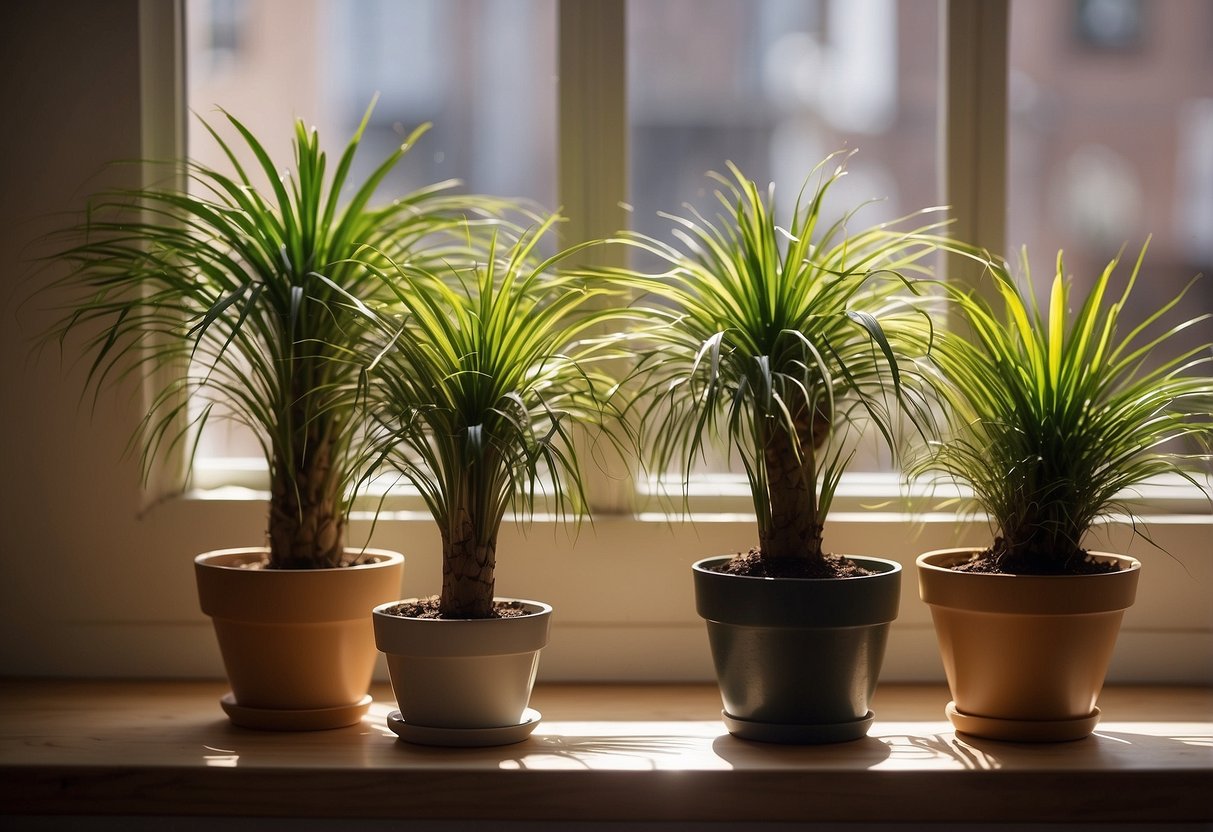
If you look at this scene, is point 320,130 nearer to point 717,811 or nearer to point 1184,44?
point 717,811

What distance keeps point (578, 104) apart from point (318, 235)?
1.96 ft

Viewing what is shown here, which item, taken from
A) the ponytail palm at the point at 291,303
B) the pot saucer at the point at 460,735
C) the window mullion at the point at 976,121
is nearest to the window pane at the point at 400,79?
the ponytail palm at the point at 291,303

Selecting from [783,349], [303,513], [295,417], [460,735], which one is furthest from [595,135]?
[460,735]

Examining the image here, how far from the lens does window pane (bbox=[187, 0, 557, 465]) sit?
2031 millimetres

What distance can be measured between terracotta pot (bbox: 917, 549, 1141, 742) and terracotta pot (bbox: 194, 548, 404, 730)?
880mm

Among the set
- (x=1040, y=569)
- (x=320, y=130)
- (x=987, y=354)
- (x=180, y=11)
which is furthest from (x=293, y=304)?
(x=1040, y=569)

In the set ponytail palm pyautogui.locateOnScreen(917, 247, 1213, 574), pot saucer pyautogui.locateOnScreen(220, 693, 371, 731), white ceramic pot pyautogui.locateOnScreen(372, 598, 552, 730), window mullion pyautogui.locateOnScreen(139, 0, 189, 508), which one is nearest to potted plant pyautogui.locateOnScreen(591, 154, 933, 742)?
ponytail palm pyautogui.locateOnScreen(917, 247, 1213, 574)

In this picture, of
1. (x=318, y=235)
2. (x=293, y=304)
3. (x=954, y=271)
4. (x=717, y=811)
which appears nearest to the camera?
(x=717, y=811)

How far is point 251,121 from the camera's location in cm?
204

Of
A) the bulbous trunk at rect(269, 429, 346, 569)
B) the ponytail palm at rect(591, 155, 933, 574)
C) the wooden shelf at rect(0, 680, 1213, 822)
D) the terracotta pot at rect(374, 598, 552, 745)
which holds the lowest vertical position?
the wooden shelf at rect(0, 680, 1213, 822)

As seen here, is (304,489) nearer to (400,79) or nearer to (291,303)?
(291,303)

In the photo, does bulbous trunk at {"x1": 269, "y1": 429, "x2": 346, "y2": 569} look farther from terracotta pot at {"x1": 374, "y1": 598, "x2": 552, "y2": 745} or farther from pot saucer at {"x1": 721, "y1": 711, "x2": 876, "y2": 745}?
pot saucer at {"x1": 721, "y1": 711, "x2": 876, "y2": 745}

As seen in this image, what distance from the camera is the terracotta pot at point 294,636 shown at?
160cm

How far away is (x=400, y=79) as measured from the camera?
2041 millimetres
